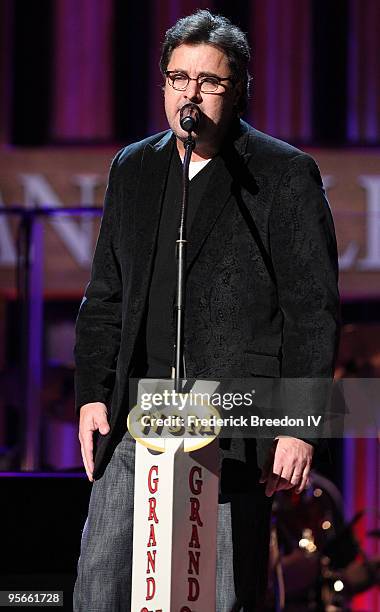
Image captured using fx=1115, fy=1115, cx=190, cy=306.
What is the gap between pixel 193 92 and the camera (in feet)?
7.20

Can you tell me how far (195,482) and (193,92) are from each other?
0.79 metres

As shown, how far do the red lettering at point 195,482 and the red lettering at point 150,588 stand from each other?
16 centimetres

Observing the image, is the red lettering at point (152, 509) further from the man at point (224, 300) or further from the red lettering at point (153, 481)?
the man at point (224, 300)

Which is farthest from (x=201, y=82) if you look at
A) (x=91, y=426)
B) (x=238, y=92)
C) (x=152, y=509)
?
(x=152, y=509)

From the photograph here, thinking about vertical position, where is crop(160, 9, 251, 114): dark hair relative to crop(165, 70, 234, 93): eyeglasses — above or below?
above

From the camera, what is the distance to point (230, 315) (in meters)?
2.19

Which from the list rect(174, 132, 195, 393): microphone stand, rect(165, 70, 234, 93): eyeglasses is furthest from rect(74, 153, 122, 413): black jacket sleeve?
rect(174, 132, 195, 393): microphone stand

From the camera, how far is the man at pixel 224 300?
84.5 inches

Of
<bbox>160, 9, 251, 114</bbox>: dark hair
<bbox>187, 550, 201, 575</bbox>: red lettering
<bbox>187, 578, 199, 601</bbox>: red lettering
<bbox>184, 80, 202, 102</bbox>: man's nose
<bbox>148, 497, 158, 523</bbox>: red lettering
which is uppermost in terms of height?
<bbox>160, 9, 251, 114</bbox>: dark hair

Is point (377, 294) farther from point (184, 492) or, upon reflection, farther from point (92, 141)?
point (184, 492)

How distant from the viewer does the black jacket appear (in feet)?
7.11

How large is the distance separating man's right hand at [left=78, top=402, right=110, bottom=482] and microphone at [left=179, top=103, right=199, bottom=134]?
1.99 feet

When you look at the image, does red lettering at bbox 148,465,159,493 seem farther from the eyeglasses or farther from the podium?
the eyeglasses

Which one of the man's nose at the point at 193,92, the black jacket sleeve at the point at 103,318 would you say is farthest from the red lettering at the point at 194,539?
the man's nose at the point at 193,92
